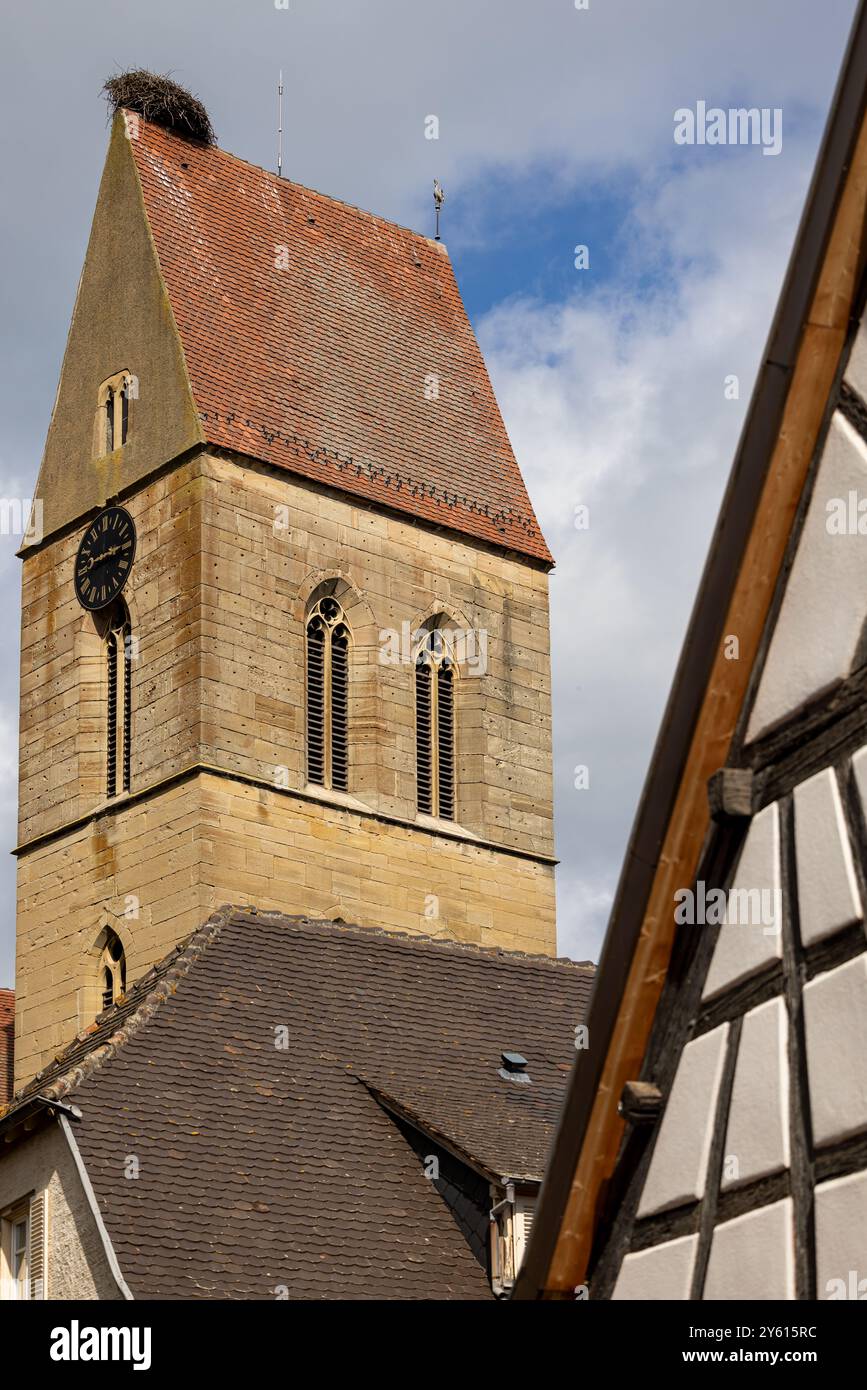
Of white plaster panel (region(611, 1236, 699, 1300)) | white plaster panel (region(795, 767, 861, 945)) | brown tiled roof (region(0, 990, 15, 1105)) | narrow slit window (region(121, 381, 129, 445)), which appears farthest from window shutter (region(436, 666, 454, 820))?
white plaster panel (region(795, 767, 861, 945))

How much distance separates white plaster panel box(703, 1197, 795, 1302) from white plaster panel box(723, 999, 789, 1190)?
0.14 metres

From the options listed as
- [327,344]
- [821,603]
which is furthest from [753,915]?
[327,344]

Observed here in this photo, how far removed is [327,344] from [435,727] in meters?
6.71

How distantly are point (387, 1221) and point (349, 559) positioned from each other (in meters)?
20.3

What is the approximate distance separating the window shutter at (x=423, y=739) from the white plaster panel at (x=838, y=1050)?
103 ft

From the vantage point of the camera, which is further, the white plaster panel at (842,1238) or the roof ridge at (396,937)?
the roof ridge at (396,937)

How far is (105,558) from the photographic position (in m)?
40.4

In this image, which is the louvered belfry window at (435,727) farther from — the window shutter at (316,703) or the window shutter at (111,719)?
the window shutter at (111,719)

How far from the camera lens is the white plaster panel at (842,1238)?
855 cm

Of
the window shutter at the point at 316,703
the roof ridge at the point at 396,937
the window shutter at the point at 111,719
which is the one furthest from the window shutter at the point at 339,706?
the roof ridge at the point at 396,937

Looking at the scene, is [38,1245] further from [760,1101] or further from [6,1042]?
[6,1042]

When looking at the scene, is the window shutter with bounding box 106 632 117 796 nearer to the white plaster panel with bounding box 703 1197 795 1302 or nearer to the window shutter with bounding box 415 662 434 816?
the window shutter with bounding box 415 662 434 816
